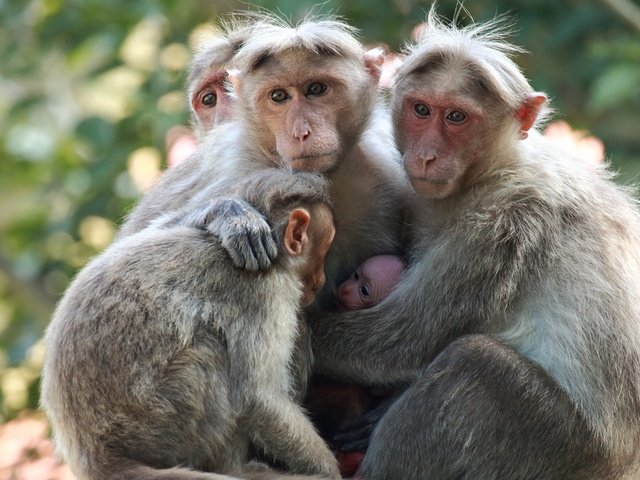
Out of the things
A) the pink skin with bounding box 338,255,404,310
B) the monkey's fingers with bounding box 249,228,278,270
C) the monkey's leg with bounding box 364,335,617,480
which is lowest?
the monkey's leg with bounding box 364,335,617,480

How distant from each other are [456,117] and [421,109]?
0.17m

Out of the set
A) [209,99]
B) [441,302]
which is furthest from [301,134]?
[209,99]

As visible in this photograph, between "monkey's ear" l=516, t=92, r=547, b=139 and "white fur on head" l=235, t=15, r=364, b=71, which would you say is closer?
"monkey's ear" l=516, t=92, r=547, b=139

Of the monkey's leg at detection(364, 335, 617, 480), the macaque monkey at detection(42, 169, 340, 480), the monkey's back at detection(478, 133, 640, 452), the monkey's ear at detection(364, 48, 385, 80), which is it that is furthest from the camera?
the monkey's ear at detection(364, 48, 385, 80)

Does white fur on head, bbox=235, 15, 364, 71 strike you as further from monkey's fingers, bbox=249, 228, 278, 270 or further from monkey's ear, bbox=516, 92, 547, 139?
monkey's fingers, bbox=249, 228, 278, 270

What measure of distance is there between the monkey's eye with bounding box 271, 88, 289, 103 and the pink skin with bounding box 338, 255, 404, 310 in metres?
0.89

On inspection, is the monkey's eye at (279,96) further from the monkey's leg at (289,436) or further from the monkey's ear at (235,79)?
the monkey's leg at (289,436)

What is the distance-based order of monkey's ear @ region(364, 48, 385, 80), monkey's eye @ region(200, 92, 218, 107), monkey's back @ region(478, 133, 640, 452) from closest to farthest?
1. monkey's back @ region(478, 133, 640, 452)
2. monkey's ear @ region(364, 48, 385, 80)
3. monkey's eye @ region(200, 92, 218, 107)

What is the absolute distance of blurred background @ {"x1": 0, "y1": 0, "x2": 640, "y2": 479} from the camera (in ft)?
30.8

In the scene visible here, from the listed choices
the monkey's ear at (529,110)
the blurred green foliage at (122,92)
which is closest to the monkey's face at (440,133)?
the monkey's ear at (529,110)

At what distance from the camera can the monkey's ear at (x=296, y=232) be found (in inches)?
221

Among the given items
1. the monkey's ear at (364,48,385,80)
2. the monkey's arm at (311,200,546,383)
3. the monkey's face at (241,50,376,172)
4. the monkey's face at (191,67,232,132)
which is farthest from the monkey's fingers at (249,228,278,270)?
the monkey's face at (191,67,232,132)

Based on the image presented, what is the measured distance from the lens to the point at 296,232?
5645 mm

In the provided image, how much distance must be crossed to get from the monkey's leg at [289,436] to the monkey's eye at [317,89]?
1.53 meters
